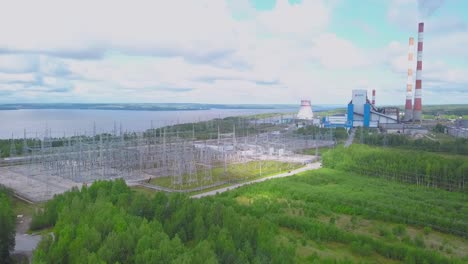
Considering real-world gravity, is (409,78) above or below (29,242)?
above

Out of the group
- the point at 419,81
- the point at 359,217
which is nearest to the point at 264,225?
the point at 359,217

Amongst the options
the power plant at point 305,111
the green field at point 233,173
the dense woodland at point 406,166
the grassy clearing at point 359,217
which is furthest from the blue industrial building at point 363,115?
the grassy clearing at point 359,217

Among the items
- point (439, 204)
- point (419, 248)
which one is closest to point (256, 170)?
point (439, 204)

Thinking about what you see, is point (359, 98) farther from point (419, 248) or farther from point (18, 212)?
point (18, 212)

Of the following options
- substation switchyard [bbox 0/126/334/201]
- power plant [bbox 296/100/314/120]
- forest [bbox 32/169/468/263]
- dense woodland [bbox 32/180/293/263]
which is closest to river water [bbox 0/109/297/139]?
substation switchyard [bbox 0/126/334/201]

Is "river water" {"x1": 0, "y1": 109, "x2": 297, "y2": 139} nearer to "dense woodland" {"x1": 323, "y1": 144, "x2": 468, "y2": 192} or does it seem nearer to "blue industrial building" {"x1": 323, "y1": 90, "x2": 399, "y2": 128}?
"dense woodland" {"x1": 323, "y1": 144, "x2": 468, "y2": 192}

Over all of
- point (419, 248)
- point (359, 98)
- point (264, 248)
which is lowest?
point (419, 248)

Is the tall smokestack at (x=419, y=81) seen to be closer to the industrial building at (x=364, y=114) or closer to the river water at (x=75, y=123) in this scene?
the industrial building at (x=364, y=114)

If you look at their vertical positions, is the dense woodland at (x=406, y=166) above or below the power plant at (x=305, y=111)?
below
